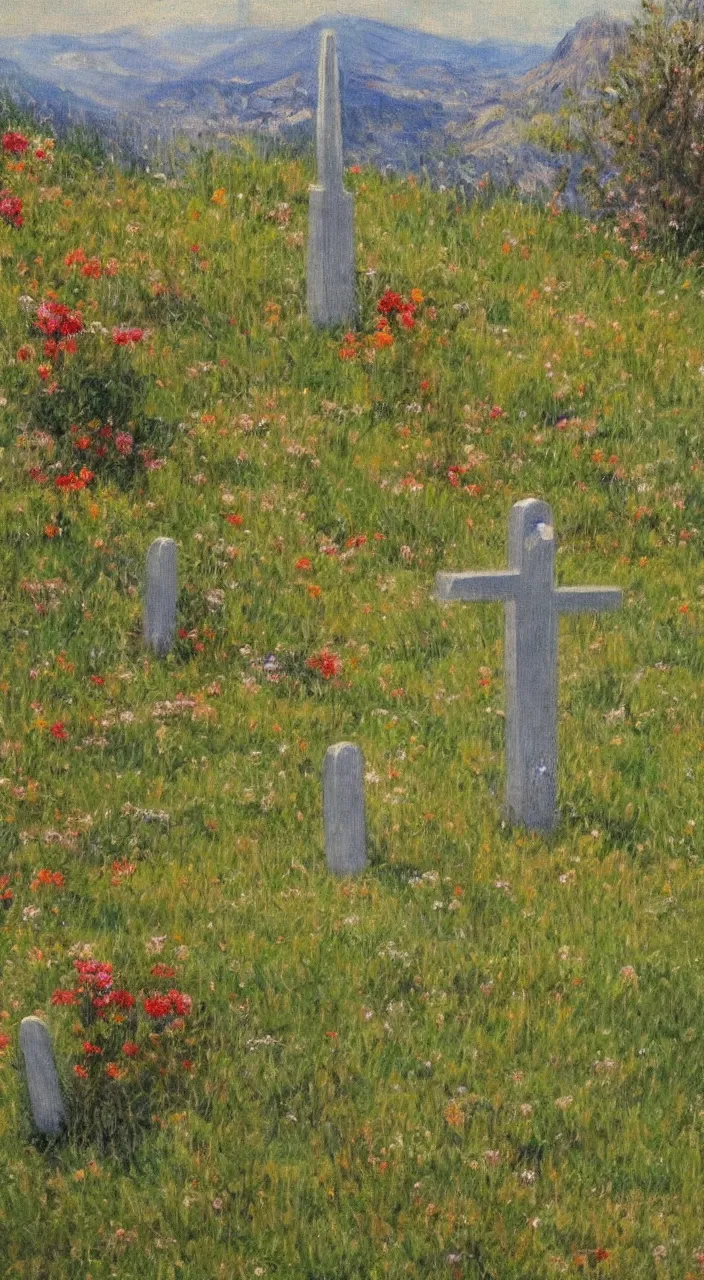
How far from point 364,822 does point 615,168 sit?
43.4ft

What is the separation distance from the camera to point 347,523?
13.5 metres

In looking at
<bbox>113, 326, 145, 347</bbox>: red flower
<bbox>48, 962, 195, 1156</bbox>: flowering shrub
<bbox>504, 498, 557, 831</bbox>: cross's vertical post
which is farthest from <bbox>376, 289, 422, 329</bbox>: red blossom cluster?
<bbox>48, 962, 195, 1156</bbox>: flowering shrub

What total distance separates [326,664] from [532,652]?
2434 millimetres

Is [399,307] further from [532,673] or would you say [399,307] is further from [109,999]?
[109,999]

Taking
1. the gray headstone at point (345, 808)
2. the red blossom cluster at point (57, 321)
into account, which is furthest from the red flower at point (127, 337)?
the gray headstone at point (345, 808)

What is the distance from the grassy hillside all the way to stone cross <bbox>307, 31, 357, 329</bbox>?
0.35m

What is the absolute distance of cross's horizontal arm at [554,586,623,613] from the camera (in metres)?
9.12

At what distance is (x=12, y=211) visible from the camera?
16297 mm

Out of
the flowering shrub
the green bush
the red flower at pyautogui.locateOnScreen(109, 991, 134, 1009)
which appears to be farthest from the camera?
the green bush

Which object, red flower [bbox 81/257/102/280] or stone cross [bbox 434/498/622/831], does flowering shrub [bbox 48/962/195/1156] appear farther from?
red flower [bbox 81/257/102/280]

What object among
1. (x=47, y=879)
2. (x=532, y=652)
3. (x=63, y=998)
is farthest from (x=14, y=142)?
(x=63, y=998)

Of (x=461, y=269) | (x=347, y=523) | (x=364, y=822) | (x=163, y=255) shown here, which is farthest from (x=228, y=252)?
(x=364, y=822)

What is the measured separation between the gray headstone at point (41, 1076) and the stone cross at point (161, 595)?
17.4 feet

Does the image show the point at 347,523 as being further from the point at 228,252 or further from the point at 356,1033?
the point at 356,1033
